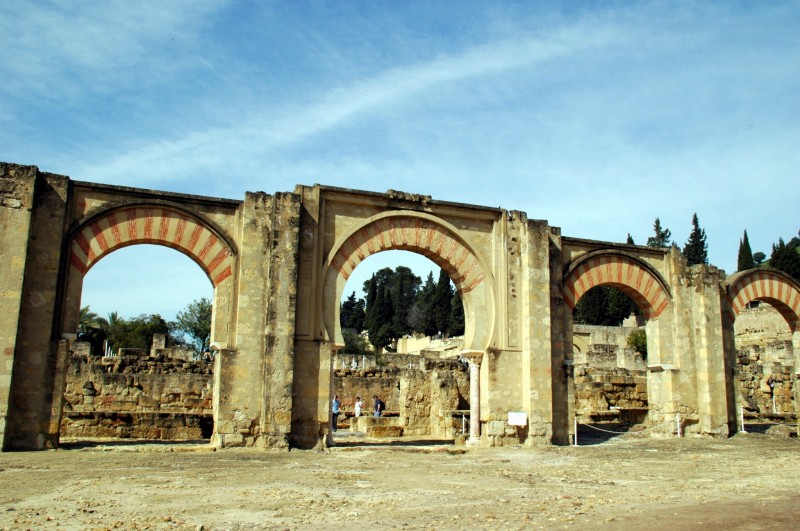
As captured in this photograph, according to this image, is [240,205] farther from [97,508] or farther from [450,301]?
[450,301]

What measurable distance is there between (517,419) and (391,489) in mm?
5140

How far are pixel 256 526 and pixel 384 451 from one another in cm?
591

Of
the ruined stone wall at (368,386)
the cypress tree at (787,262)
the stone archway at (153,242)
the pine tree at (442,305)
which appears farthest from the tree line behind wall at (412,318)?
the stone archway at (153,242)

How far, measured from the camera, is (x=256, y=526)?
515 cm

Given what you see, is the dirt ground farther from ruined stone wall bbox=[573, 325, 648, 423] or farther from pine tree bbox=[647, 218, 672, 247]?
pine tree bbox=[647, 218, 672, 247]

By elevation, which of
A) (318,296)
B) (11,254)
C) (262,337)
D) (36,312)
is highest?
(11,254)

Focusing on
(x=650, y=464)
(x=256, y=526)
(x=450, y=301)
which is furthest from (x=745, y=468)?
(x=450, y=301)

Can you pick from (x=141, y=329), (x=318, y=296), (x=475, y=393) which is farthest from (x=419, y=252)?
(x=141, y=329)

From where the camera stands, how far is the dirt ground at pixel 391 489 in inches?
214

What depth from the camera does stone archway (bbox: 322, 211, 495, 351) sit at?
11.3 metres

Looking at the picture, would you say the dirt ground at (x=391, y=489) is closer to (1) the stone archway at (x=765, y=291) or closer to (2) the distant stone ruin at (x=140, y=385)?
(1) the stone archway at (x=765, y=291)

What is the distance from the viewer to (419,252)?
1224 cm

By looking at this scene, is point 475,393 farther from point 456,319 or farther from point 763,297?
point 456,319

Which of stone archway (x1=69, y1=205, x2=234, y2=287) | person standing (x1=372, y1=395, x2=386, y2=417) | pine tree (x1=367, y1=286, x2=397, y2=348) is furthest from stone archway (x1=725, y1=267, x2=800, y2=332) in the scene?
pine tree (x1=367, y1=286, x2=397, y2=348)
